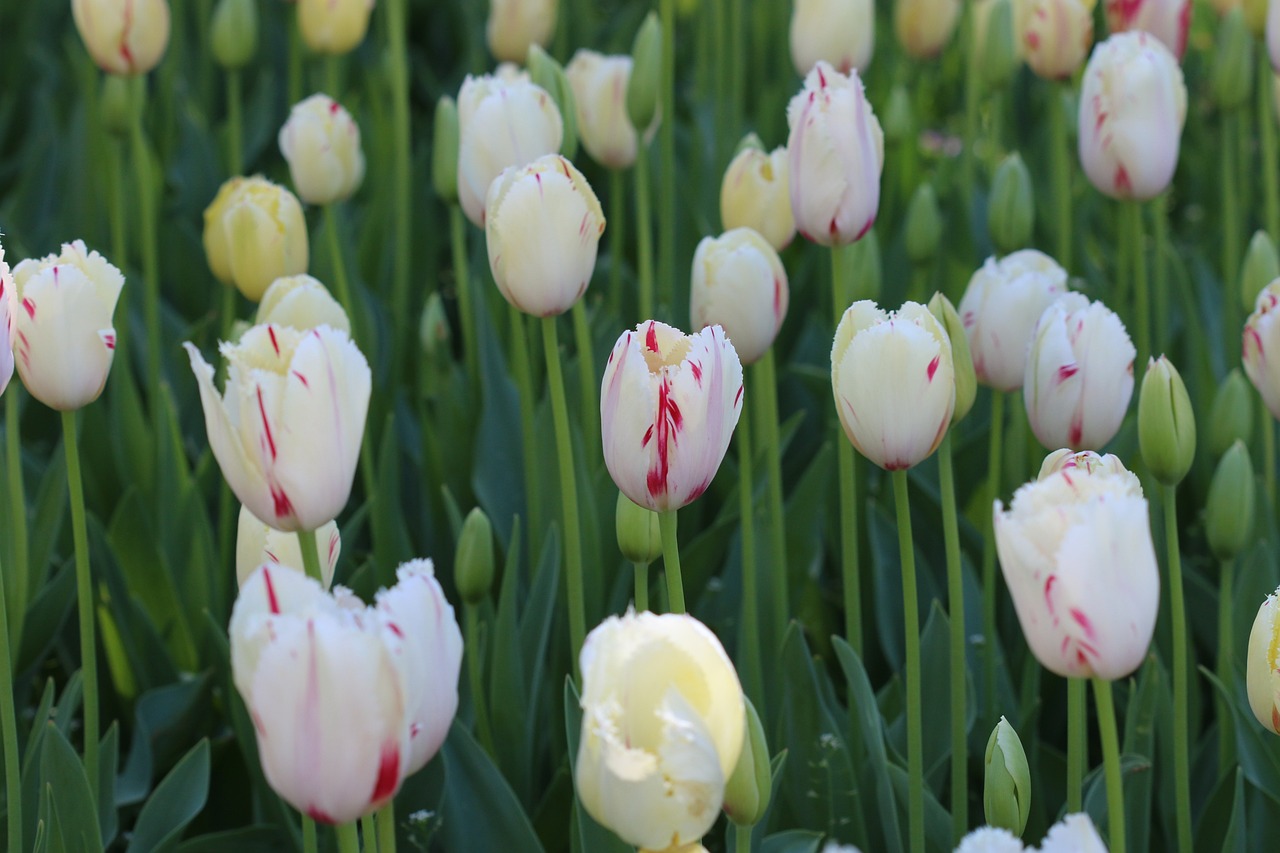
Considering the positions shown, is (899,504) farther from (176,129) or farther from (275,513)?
(176,129)

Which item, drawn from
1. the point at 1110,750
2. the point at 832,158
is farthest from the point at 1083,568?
the point at 832,158

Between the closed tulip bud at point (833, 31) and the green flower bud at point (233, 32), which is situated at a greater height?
the green flower bud at point (233, 32)

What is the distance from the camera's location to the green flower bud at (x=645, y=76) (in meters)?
1.71

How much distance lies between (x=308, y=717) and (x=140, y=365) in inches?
61.4

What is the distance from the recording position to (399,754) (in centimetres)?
74

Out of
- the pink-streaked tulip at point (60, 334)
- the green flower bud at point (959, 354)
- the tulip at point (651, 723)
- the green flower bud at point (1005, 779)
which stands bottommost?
the green flower bud at point (1005, 779)

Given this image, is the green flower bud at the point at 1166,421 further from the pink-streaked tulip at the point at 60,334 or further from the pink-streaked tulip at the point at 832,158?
the pink-streaked tulip at the point at 60,334

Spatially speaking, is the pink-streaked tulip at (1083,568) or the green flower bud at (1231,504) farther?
the green flower bud at (1231,504)

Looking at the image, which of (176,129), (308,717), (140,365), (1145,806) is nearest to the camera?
(308,717)

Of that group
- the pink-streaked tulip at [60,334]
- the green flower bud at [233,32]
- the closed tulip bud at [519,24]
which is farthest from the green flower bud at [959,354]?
the green flower bud at [233,32]

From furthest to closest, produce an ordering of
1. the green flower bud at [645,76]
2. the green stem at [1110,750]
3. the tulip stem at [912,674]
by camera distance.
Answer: the green flower bud at [645,76], the tulip stem at [912,674], the green stem at [1110,750]

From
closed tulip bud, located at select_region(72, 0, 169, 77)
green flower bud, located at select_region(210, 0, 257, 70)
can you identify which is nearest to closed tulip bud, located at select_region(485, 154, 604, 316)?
closed tulip bud, located at select_region(72, 0, 169, 77)

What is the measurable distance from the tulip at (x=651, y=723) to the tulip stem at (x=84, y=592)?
22.6 inches

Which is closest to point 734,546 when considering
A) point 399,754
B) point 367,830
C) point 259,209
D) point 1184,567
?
point 1184,567
